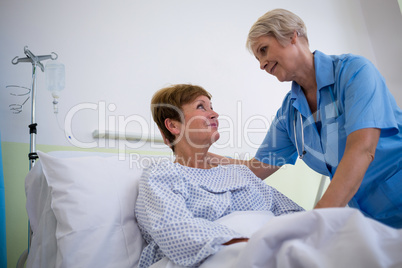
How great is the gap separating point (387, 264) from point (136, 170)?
0.99 m

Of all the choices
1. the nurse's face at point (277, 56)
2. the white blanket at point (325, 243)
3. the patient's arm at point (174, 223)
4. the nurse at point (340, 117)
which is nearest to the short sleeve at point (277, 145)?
the nurse at point (340, 117)

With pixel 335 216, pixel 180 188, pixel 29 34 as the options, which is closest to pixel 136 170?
pixel 180 188

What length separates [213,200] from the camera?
118 centimetres

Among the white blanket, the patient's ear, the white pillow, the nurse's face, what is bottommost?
the white pillow

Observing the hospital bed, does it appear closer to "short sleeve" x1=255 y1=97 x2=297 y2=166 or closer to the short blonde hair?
the short blonde hair

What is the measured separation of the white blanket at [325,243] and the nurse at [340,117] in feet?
1.22

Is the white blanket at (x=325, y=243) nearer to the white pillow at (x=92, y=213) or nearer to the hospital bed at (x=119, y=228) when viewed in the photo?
the hospital bed at (x=119, y=228)

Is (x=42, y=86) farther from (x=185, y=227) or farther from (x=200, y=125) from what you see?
(x=185, y=227)

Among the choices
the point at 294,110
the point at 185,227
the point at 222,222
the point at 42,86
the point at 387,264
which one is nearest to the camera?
the point at 387,264

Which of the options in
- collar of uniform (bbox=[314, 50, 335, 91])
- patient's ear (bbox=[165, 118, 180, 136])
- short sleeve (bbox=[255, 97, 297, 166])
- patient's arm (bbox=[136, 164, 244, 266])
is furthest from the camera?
short sleeve (bbox=[255, 97, 297, 166])

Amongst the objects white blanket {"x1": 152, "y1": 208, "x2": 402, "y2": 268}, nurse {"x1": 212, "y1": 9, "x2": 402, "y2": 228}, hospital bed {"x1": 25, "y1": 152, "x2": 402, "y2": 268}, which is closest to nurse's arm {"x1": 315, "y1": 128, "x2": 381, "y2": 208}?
nurse {"x1": 212, "y1": 9, "x2": 402, "y2": 228}

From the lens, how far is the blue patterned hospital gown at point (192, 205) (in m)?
0.93

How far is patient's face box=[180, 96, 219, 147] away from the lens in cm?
141

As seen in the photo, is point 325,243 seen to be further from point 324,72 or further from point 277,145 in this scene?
point 277,145
